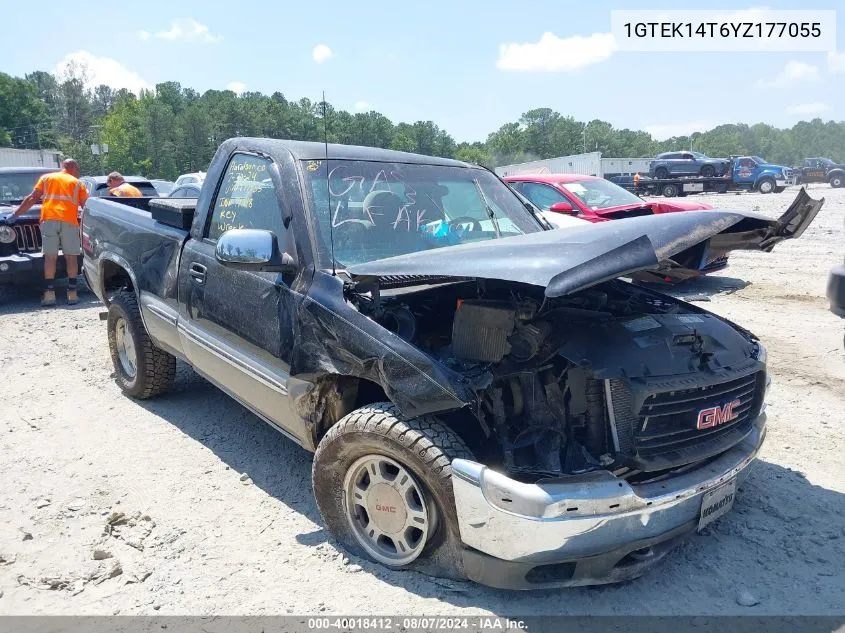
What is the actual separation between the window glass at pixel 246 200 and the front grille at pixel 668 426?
77.0 inches

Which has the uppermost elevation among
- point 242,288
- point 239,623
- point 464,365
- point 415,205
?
point 415,205

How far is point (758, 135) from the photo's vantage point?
124 metres

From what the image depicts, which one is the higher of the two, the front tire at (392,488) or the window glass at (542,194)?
the window glass at (542,194)

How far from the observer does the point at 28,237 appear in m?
9.12

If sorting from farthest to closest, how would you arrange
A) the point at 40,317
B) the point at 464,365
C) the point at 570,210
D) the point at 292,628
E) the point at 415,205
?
the point at 570,210, the point at 40,317, the point at 415,205, the point at 464,365, the point at 292,628

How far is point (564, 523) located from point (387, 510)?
83 centimetres

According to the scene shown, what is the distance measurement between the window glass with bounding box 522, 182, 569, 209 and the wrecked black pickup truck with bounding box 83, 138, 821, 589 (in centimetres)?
652

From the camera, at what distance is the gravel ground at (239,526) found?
2.81 metres

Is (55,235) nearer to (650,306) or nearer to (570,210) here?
(570,210)

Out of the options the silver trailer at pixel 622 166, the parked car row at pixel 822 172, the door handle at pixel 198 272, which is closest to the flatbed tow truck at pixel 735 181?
the parked car row at pixel 822 172

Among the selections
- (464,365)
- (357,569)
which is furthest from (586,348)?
(357,569)

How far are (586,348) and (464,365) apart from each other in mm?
531

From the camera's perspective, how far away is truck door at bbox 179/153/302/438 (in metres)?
3.39

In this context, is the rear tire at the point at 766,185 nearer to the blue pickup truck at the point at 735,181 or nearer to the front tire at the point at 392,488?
the blue pickup truck at the point at 735,181
